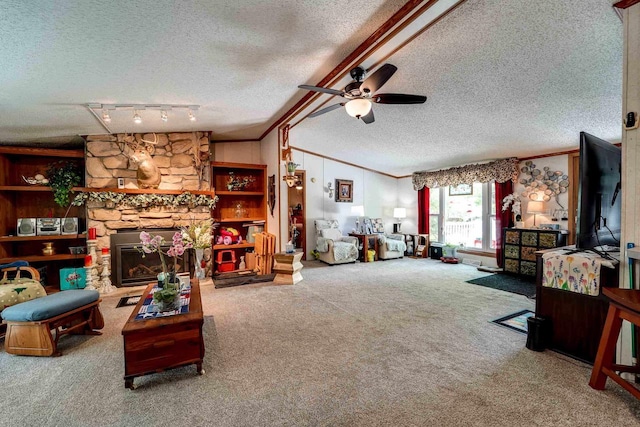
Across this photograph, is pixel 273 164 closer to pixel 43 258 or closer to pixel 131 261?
pixel 131 261

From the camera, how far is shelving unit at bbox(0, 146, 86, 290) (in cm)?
394

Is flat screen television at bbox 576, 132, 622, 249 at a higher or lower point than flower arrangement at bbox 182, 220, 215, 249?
higher

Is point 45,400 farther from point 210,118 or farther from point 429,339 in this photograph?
point 210,118

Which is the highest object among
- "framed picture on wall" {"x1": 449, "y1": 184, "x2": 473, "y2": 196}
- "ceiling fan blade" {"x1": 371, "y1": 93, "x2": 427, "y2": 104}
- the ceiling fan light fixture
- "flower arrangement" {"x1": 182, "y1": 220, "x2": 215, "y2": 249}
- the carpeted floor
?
"ceiling fan blade" {"x1": 371, "y1": 93, "x2": 427, "y2": 104}

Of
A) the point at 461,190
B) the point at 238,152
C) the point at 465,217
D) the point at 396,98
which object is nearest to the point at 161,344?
the point at 396,98

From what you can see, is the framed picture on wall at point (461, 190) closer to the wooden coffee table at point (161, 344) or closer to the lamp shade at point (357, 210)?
the lamp shade at point (357, 210)

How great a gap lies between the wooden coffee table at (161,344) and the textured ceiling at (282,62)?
1.96 m

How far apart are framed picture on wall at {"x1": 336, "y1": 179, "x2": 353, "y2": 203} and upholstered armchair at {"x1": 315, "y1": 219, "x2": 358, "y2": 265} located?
744 mm

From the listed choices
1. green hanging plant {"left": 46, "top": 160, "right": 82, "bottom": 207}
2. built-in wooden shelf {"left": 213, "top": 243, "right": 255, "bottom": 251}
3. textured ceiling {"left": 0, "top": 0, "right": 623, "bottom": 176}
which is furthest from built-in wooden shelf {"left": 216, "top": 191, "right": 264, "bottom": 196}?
green hanging plant {"left": 46, "top": 160, "right": 82, "bottom": 207}

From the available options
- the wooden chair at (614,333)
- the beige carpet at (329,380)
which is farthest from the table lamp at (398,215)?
the wooden chair at (614,333)

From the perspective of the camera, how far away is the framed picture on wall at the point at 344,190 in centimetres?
724

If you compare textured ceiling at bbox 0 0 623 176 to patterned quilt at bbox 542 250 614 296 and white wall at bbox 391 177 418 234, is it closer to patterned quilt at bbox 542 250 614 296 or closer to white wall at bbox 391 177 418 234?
patterned quilt at bbox 542 250 614 296

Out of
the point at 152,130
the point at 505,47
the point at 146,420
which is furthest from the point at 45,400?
the point at 505,47

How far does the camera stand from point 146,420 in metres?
1.60
